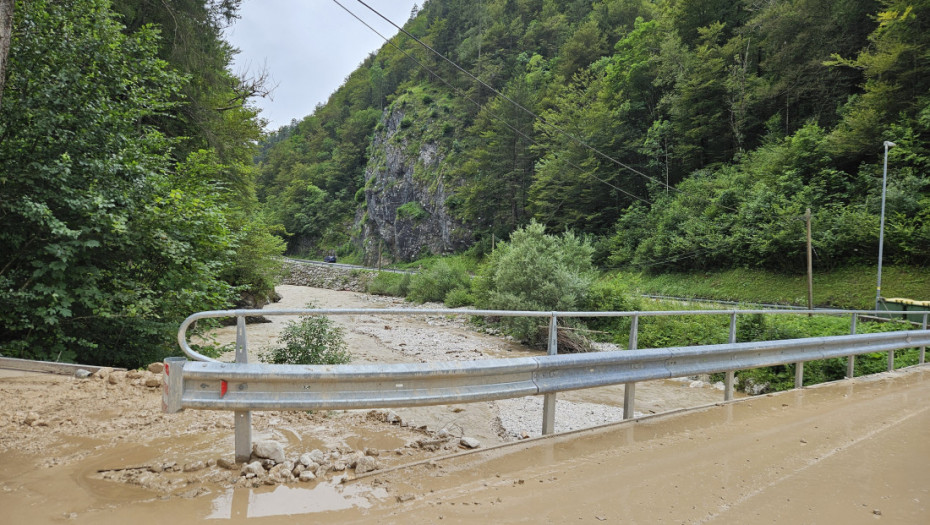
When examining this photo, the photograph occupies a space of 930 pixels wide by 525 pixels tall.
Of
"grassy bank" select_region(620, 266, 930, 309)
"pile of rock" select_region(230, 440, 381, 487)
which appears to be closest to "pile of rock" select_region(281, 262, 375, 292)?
"grassy bank" select_region(620, 266, 930, 309)

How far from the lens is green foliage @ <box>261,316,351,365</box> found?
732cm

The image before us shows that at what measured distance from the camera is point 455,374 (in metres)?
3.58

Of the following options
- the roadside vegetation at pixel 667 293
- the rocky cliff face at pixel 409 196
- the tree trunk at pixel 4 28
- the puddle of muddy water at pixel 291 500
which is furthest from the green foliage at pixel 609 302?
the rocky cliff face at pixel 409 196

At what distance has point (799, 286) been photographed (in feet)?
78.2

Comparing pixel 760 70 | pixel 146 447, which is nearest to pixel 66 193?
pixel 146 447

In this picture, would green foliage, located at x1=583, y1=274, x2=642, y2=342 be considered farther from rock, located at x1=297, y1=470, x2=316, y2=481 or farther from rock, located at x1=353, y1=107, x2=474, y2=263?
rock, located at x1=353, y1=107, x2=474, y2=263

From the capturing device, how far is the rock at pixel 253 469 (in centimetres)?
302

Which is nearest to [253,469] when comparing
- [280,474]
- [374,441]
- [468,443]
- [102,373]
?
[280,474]

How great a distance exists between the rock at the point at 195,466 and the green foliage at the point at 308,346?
412 centimetres

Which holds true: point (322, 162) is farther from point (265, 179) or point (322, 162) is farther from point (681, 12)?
point (681, 12)

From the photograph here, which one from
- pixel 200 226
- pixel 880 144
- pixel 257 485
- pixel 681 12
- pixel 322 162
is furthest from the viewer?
pixel 322 162

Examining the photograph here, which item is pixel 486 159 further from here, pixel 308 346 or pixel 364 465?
pixel 364 465

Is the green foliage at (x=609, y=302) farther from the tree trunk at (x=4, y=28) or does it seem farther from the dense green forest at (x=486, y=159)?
the tree trunk at (x=4, y=28)

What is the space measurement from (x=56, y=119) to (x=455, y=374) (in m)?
7.17
